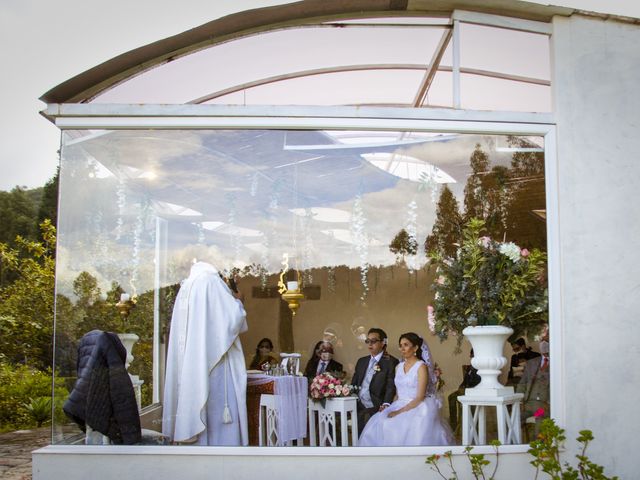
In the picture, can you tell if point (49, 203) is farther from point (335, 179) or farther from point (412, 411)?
point (412, 411)

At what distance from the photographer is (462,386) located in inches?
277

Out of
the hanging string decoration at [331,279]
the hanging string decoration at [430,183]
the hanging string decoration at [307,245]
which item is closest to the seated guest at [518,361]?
the hanging string decoration at [430,183]

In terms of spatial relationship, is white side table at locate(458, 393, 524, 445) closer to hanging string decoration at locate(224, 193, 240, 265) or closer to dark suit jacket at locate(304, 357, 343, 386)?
dark suit jacket at locate(304, 357, 343, 386)

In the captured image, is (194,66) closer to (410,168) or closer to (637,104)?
(410,168)

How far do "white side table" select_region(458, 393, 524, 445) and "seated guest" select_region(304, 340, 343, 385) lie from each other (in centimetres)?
162

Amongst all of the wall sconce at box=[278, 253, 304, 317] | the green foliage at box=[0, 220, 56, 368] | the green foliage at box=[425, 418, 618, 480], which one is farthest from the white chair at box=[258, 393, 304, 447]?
the green foliage at box=[0, 220, 56, 368]

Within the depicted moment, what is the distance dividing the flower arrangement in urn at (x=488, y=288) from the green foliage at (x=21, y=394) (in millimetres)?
8396

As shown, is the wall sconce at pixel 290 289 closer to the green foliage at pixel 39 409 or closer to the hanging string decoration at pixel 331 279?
the hanging string decoration at pixel 331 279

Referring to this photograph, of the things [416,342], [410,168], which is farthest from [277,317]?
[410,168]

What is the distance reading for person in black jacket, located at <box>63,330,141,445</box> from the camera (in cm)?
638

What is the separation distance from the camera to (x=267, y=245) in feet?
26.6

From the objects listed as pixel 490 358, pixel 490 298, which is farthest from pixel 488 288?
pixel 490 358

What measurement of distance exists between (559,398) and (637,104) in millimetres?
2279

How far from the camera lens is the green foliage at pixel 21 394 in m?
13.3
